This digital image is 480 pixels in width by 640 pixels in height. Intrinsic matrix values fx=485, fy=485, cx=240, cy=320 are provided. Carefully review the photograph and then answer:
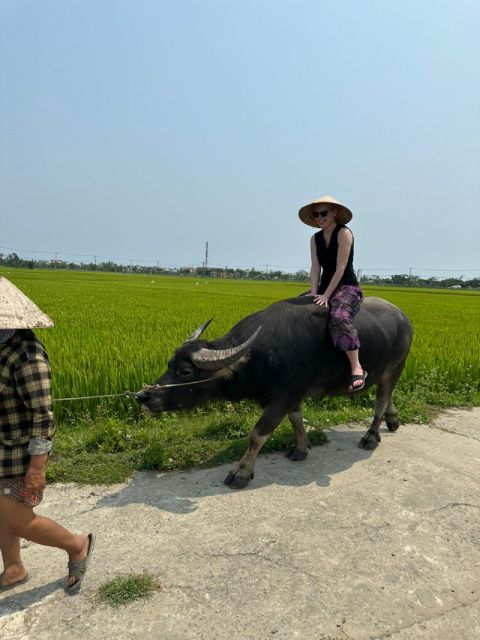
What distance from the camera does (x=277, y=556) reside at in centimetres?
256

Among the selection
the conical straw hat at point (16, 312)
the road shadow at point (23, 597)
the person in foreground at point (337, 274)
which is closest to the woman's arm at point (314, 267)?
the person in foreground at point (337, 274)

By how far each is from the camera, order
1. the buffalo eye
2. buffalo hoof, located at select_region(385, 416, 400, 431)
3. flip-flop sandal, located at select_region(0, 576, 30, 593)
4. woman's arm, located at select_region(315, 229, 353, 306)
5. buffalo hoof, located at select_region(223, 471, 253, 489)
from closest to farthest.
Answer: flip-flop sandal, located at select_region(0, 576, 30, 593) → buffalo hoof, located at select_region(223, 471, 253, 489) → the buffalo eye → woman's arm, located at select_region(315, 229, 353, 306) → buffalo hoof, located at select_region(385, 416, 400, 431)

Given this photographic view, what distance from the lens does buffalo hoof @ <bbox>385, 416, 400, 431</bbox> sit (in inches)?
187

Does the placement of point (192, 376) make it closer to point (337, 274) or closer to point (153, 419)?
point (153, 419)

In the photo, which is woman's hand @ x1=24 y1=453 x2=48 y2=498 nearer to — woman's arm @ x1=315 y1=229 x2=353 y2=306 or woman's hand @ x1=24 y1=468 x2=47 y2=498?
woman's hand @ x1=24 y1=468 x2=47 y2=498

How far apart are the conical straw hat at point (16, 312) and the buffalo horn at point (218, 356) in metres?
1.44

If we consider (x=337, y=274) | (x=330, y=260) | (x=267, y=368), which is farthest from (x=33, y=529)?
(x=330, y=260)

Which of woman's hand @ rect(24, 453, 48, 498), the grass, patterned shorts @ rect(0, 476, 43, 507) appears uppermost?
woman's hand @ rect(24, 453, 48, 498)

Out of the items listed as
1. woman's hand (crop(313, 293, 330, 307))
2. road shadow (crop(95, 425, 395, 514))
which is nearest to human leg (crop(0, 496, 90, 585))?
road shadow (crop(95, 425, 395, 514))

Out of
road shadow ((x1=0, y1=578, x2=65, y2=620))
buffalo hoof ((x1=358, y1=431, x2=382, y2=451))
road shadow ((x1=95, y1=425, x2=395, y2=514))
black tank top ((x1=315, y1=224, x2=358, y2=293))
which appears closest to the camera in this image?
road shadow ((x1=0, y1=578, x2=65, y2=620))

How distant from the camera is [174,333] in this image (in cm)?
795

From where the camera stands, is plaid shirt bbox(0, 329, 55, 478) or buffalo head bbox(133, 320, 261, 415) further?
buffalo head bbox(133, 320, 261, 415)

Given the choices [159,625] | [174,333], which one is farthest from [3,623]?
[174,333]

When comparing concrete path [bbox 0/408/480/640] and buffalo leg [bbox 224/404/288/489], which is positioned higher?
buffalo leg [bbox 224/404/288/489]
